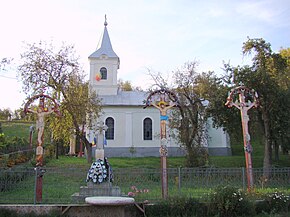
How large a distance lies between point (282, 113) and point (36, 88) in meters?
16.9

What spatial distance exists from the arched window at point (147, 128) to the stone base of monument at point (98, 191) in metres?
19.9

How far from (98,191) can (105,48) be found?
25566mm

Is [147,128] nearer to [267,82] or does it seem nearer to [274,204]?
[267,82]

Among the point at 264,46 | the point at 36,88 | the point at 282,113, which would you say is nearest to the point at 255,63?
the point at 264,46

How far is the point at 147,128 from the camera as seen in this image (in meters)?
31.9

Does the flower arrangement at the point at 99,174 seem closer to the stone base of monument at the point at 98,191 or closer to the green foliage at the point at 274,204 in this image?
the stone base of monument at the point at 98,191

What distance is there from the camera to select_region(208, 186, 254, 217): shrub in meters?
8.95

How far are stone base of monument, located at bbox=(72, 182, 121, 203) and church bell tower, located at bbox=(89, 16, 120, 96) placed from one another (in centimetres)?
2231

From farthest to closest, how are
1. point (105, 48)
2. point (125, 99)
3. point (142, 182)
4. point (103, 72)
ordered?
point (105, 48) → point (103, 72) → point (125, 99) → point (142, 182)

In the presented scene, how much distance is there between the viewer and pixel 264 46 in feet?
66.6

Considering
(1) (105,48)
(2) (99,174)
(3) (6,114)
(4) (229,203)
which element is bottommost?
(4) (229,203)

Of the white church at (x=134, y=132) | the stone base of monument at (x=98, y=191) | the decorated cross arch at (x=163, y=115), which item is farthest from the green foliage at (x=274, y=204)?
the white church at (x=134, y=132)

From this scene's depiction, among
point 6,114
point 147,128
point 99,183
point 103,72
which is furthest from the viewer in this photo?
point 6,114

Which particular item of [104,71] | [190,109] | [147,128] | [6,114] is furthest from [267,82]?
[6,114]
